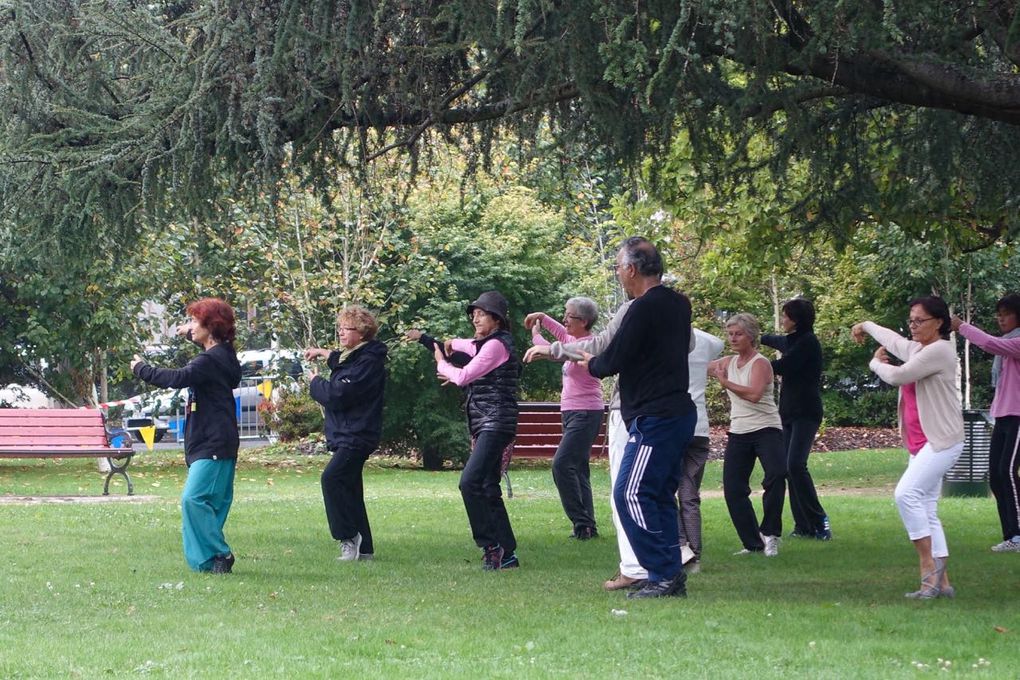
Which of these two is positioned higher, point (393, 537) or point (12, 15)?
point (12, 15)

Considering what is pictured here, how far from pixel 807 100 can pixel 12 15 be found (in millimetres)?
5303

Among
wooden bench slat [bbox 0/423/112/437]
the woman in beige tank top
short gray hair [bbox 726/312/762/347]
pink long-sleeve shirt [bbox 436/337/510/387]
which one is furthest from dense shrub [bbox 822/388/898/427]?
pink long-sleeve shirt [bbox 436/337/510/387]

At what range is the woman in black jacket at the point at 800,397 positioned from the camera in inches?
493

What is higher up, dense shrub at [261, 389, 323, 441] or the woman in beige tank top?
the woman in beige tank top

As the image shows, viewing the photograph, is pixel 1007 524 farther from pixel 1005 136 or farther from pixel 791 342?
pixel 1005 136

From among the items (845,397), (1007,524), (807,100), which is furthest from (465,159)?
(845,397)

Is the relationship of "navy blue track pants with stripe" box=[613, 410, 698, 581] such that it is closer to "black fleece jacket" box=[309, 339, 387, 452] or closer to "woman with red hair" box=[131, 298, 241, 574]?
"black fleece jacket" box=[309, 339, 387, 452]

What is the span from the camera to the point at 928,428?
8.96m

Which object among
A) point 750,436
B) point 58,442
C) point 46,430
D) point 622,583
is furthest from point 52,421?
point 622,583

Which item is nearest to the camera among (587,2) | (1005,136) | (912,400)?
(587,2)

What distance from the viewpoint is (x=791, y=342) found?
1259cm

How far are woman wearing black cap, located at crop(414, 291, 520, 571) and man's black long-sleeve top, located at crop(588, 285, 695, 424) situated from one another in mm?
2027

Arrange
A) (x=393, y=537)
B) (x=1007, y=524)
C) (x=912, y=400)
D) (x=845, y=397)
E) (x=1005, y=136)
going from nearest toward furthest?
(x=912, y=400) → (x=1005, y=136) → (x=1007, y=524) → (x=393, y=537) → (x=845, y=397)

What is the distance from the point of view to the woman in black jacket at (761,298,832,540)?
12516 mm
